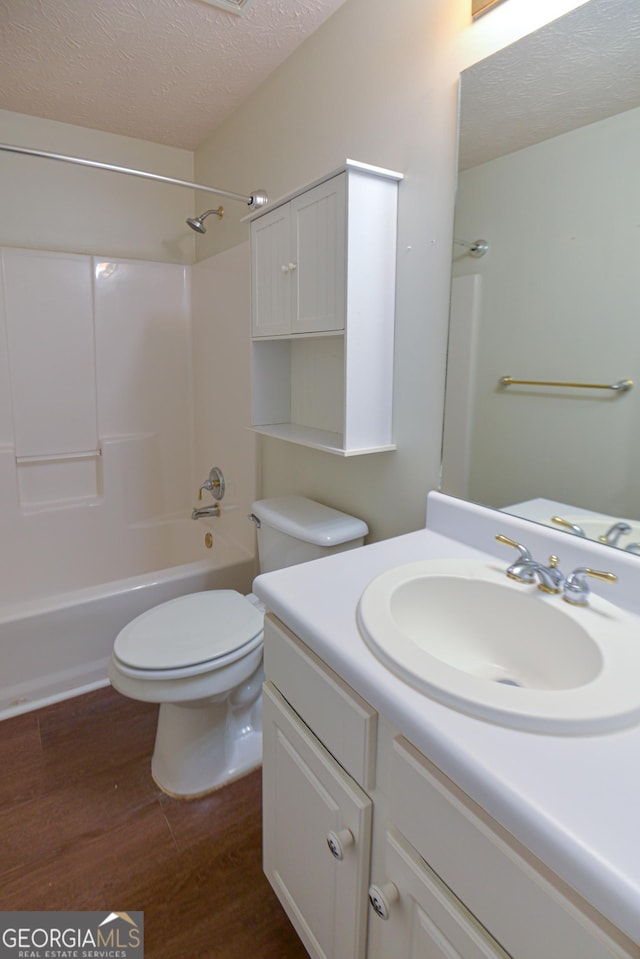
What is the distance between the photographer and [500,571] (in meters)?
1.06

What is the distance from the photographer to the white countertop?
18.0 inches

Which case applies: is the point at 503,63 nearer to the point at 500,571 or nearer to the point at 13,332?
the point at 500,571

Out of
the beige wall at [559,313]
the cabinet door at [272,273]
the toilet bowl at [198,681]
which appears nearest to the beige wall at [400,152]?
the beige wall at [559,313]

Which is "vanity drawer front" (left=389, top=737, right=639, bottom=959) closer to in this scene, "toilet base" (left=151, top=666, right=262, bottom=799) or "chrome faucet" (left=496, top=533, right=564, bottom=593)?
"chrome faucet" (left=496, top=533, right=564, bottom=593)

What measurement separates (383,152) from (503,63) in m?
0.38

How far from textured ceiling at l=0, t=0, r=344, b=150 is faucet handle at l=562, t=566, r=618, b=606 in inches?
65.2

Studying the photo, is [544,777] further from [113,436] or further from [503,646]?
[113,436]

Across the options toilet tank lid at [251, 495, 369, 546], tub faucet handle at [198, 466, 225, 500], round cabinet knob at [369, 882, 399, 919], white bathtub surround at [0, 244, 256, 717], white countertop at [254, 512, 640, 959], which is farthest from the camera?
Result: tub faucet handle at [198, 466, 225, 500]

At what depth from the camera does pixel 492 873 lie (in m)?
0.56

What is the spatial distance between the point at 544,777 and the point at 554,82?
120cm

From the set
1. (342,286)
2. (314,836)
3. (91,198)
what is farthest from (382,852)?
(91,198)

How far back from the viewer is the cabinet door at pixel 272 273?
5.00ft

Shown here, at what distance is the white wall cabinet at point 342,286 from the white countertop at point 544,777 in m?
0.73

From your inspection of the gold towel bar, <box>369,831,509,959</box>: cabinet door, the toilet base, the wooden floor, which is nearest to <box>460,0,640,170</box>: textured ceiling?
the gold towel bar
